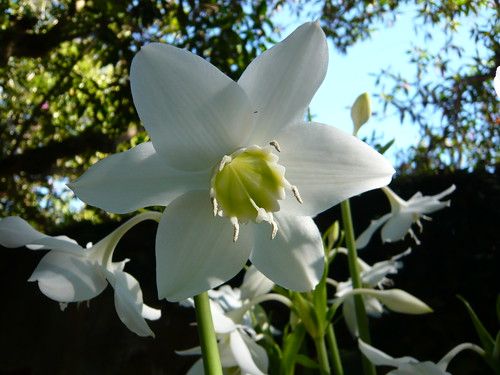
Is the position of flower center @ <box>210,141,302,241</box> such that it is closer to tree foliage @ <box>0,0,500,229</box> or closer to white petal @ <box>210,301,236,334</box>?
white petal @ <box>210,301,236,334</box>

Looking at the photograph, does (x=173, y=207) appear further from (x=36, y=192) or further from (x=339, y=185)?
(x=36, y=192)

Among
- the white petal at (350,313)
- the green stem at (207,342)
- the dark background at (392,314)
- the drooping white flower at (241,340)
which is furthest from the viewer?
the dark background at (392,314)

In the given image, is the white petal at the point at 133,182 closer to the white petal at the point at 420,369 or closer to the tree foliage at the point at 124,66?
the white petal at the point at 420,369

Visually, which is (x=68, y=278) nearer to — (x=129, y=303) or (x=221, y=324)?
(x=129, y=303)

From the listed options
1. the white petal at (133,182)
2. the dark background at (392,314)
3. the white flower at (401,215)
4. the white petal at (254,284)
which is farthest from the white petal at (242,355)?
the dark background at (392,314)

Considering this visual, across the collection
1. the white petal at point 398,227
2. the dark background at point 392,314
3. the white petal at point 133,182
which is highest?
the white petal at point 133,182

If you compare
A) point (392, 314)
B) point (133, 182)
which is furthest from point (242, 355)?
point (392, 314)

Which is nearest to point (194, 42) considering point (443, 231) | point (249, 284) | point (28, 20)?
point (28, 20)

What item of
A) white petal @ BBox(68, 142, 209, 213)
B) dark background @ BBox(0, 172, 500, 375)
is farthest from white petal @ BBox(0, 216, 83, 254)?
dark background @ BBox(0, 172, 500, 375)
